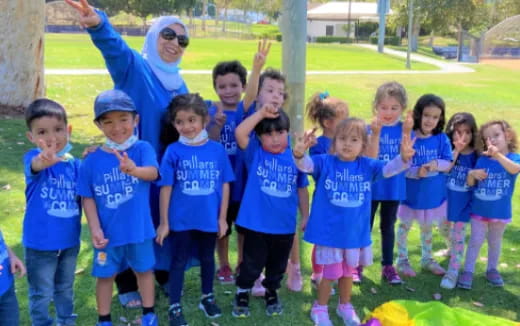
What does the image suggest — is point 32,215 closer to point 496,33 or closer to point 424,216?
point 424,216

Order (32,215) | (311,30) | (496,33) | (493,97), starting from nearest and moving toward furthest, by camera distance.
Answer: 1. (32,215)
2. (493,97)
3. (496,33)
4. (311,30)

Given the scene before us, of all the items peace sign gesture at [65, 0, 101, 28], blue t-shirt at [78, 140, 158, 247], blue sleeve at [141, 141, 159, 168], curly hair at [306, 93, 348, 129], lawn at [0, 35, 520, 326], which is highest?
peace sign gesture at [65, 0, 101, 28]

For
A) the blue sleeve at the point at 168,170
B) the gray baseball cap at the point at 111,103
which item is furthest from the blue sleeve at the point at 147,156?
the gray baseball cap at the point at 111,103

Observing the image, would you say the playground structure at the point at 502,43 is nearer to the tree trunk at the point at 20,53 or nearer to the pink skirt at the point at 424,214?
the tree trunk at the point at 20,53

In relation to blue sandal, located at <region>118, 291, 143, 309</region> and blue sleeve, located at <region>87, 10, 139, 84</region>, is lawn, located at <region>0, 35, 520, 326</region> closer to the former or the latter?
blue sandal, located at <region>118, 291, 143, 309</region>

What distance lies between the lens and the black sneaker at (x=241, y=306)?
12.4 feet

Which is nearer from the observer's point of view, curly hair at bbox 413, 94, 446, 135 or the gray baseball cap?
the gray baseball cap

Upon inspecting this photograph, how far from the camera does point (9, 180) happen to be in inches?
261

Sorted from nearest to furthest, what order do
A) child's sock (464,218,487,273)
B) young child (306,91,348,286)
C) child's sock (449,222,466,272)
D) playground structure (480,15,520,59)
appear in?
young child (306,91,348,286), child's sock (464,218,487,273), child's sock (449,222,466,272), playground structure (480,15,520,59)

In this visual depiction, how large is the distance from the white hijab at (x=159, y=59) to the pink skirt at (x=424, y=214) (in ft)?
7.22

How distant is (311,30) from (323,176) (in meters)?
68.5

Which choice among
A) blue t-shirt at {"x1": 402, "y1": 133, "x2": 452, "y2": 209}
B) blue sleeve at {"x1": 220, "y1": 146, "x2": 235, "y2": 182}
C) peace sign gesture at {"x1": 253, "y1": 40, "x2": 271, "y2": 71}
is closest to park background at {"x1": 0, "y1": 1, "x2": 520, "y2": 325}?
blue t-shirt at {"x1": 402, "y1": 133, "x2": 452, "y2": 209}

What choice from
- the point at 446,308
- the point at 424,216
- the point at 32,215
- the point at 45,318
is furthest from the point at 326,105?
the point at 45,318

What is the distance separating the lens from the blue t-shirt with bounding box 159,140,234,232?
3447mm
